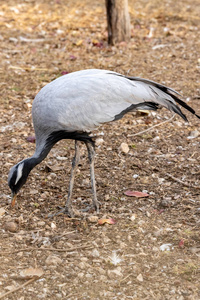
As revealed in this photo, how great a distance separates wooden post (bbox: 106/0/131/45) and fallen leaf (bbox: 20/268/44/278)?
5.94 metres

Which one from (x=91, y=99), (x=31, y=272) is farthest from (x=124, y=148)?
(x=31, y=272)

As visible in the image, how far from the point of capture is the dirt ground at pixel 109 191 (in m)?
3.77

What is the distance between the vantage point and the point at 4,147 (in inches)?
233

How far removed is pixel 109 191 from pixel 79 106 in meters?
1.11

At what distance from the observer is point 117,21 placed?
869 centimetres

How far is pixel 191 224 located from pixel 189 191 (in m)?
0.63

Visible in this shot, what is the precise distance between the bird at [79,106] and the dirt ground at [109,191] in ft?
1.23

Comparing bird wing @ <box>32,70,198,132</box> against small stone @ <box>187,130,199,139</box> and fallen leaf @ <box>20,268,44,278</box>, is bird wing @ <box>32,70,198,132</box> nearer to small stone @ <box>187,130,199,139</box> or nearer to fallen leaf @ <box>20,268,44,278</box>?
small stone @ <box>187,130,199,139</box>

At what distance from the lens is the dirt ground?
3.77 metres

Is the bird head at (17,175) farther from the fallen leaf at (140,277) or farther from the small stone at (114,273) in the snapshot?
the fallen leaf at (140,277)

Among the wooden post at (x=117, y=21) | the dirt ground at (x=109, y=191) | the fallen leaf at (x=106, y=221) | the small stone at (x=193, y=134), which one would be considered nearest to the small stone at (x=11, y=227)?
the dirt ground at (x=109, y=191)

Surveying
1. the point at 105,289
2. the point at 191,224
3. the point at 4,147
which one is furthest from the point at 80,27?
the point at 105,289

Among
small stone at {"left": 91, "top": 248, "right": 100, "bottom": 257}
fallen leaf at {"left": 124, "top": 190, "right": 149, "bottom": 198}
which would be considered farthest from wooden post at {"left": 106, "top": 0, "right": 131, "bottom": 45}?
small stone at {"left": 91, "top": 248, "right": 100, "bottom": 257}

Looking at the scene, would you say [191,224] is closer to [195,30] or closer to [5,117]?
[5,117]
